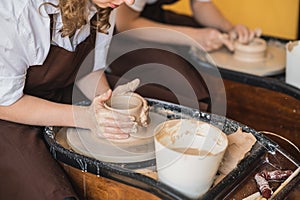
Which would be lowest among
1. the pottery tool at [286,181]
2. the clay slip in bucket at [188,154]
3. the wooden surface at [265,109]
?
the wooden surface at [265,109]

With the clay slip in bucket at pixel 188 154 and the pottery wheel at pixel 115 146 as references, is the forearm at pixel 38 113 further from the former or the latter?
the clay slip in bucket at pixel 188 154

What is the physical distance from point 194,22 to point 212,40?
40 cm

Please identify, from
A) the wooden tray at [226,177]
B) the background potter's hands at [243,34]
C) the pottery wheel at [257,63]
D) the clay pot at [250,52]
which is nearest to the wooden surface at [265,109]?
the pottery wheel at [257,63]

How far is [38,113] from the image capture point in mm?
1605

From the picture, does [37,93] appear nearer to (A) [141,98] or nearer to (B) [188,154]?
(A) [141,98]

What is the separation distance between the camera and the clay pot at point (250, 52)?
234 cm

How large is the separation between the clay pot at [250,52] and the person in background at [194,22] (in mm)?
48

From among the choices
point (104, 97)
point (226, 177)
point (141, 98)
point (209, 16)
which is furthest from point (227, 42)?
point (226, 177)

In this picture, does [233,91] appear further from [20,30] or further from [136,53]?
[20,30]

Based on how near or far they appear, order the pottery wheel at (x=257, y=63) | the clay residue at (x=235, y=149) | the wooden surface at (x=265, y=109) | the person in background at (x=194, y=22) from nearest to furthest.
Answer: the clay residue at (x=235, y=149) → the wooden surface at (x=265, y=109) → the pottery wheel at (x=257, y=63) → the person in background at (x=194, y=22)

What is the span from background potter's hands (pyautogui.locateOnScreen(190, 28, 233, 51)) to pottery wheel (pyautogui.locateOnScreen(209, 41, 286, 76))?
39 mm

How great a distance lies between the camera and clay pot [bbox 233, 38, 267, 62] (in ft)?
7.68

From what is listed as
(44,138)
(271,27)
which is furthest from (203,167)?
(271,27)

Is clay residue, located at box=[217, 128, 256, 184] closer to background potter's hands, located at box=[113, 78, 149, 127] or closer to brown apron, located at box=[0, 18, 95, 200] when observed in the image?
background potter's hands, located at box=[113, 78, 149, 127]
